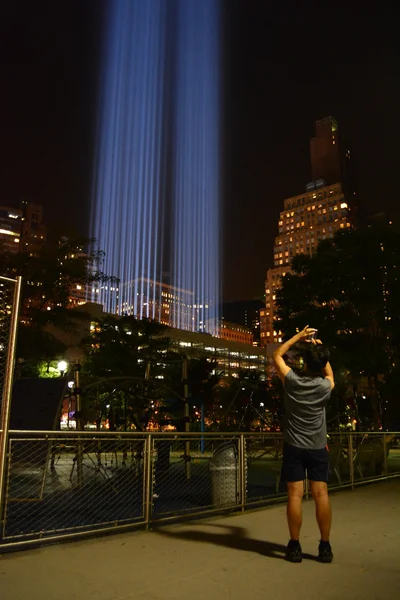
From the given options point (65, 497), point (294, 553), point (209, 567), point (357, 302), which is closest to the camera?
point (209, 567)

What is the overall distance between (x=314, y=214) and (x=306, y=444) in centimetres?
13922

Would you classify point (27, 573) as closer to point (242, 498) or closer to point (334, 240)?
point (242, 498)

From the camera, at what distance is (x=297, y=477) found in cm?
418

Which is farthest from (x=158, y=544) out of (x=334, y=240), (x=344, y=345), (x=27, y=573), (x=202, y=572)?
(x=334, y=240)

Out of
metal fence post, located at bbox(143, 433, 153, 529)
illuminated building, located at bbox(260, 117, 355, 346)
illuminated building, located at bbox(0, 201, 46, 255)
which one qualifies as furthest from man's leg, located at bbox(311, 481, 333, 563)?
illuminated building, located at bbox(260, 117, 355, 346)

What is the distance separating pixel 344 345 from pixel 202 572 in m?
16.5

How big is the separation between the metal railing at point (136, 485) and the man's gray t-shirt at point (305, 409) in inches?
75.4

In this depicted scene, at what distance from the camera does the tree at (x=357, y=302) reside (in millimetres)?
18609

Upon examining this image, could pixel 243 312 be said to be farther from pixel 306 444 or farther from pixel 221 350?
pixel 306 444

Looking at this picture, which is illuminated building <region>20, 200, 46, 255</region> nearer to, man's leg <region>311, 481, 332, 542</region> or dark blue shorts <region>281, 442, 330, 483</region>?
dark blue shorts <region>281, 442, 330, 483</region>

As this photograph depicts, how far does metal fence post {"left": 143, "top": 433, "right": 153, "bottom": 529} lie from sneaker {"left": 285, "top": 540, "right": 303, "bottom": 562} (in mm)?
1982

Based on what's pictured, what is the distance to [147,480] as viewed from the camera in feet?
18.9

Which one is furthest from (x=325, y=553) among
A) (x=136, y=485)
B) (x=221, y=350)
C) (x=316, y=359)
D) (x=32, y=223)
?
(x=32, y=223)

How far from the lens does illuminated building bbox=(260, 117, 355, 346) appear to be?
442 ft
